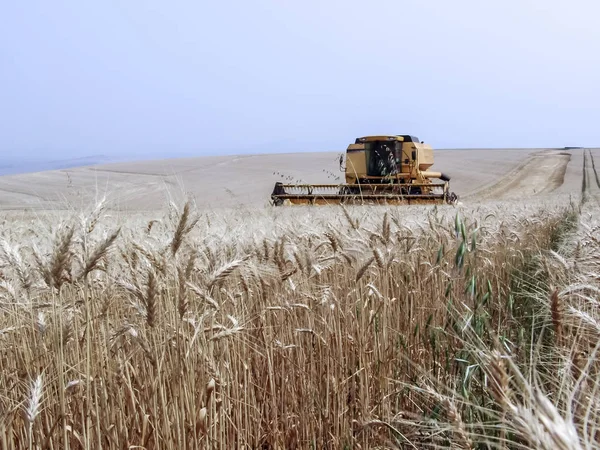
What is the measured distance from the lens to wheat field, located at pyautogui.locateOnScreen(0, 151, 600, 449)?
72.7 inches

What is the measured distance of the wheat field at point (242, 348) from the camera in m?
1.85

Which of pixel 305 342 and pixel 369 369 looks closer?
pixel 369 369

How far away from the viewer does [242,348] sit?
9.77ft

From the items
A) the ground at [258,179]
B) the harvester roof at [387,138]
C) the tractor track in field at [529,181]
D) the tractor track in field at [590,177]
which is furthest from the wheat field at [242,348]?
the tractor track in field at [590,177]

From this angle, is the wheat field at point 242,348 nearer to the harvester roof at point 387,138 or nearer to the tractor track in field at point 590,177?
the harvester roof at point 387,138

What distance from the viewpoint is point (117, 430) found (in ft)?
6.79

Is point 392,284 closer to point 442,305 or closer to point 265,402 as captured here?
point 442,305

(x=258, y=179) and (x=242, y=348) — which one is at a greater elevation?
(x=242, y=348)

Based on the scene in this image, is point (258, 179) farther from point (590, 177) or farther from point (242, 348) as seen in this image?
point (242, 348)

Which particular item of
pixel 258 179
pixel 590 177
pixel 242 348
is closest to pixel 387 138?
pixel 242 348

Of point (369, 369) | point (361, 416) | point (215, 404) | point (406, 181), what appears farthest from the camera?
point (406, 181)

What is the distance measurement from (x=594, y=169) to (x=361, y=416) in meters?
50.1

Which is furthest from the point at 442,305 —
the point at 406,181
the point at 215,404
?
the point at 406,181

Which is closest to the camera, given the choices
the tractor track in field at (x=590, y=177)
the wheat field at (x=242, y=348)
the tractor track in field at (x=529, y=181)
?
the wheat field at (x=242, y=348)
